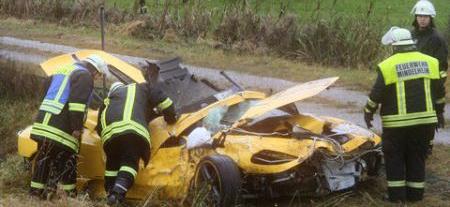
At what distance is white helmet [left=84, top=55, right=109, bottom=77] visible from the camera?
7375 millimetres

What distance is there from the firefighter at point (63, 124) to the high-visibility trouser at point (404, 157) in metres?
3.05

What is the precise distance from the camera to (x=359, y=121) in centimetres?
1058

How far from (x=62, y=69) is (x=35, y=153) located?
983 millimetres

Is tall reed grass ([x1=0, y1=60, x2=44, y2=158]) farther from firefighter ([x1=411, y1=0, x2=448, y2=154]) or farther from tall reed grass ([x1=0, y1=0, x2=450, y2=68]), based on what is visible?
firefighter ([x1=411, y1=0, x2=448, y2=154])

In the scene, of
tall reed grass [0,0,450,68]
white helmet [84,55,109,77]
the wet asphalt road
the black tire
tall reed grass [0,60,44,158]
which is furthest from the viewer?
tall reed grass [0,0,450,68]

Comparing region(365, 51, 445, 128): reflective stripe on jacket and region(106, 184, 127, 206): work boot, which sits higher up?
region(365, 51, 445, 128): reflective stripe on jacket

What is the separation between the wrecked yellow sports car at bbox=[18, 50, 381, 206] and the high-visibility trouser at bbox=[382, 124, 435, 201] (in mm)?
237

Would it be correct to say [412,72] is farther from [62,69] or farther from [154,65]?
[62,69]

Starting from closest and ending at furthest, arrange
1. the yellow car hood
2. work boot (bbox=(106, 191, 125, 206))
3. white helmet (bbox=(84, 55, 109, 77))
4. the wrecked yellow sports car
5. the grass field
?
the wrecked yellow sports car → work boot (bbox=(106, 191, 125, 206)) → white helmet (bbox=(84, 55, 109, 77)) → the yellow car hood → the grass field

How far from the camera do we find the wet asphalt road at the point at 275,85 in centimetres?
1116

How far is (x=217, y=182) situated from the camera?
20.8 feet

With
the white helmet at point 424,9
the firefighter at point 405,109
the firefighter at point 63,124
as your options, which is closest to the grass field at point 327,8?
the white helmet at point 424,9

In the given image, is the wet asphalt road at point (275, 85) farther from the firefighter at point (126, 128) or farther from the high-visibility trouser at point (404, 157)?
the firefighter at point (126, 128)

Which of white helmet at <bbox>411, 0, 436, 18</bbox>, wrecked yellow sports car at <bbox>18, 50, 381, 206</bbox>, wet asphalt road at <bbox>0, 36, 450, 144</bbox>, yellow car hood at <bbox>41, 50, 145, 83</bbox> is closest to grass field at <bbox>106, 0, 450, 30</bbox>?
wet asphalt road at <bbox>0, 36, 450, 144</bbox>
